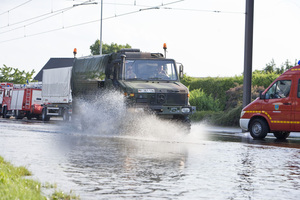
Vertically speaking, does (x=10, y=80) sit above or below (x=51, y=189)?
above

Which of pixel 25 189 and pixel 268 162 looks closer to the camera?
pixel 25 189

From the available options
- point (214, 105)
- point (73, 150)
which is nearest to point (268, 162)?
point (73, 150)

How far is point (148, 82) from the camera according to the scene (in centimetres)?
1919

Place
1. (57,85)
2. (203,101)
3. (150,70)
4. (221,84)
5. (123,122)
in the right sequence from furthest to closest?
(57,85), (221,84), (203,101), (150,70), (123,122)

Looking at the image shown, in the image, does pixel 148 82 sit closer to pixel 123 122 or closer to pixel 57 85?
pixel 123 122

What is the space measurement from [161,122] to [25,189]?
1260 centimetres

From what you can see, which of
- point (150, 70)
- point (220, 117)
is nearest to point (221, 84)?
point (220, 117)

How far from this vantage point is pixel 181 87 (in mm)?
19078

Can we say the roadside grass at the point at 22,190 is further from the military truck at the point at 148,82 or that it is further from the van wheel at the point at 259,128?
the van wheel at the point at 259,128

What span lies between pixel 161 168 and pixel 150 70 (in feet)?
32.2

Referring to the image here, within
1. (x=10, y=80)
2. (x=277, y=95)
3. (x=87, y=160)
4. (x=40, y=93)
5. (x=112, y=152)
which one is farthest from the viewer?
(x=10, y=80)

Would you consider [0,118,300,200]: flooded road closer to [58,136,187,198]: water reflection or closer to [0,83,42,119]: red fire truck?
[58,136,187,198]: water reflection

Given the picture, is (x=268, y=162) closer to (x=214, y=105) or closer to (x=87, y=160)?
(x=87, y=160)

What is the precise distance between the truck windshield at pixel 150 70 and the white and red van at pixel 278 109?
3.03m
